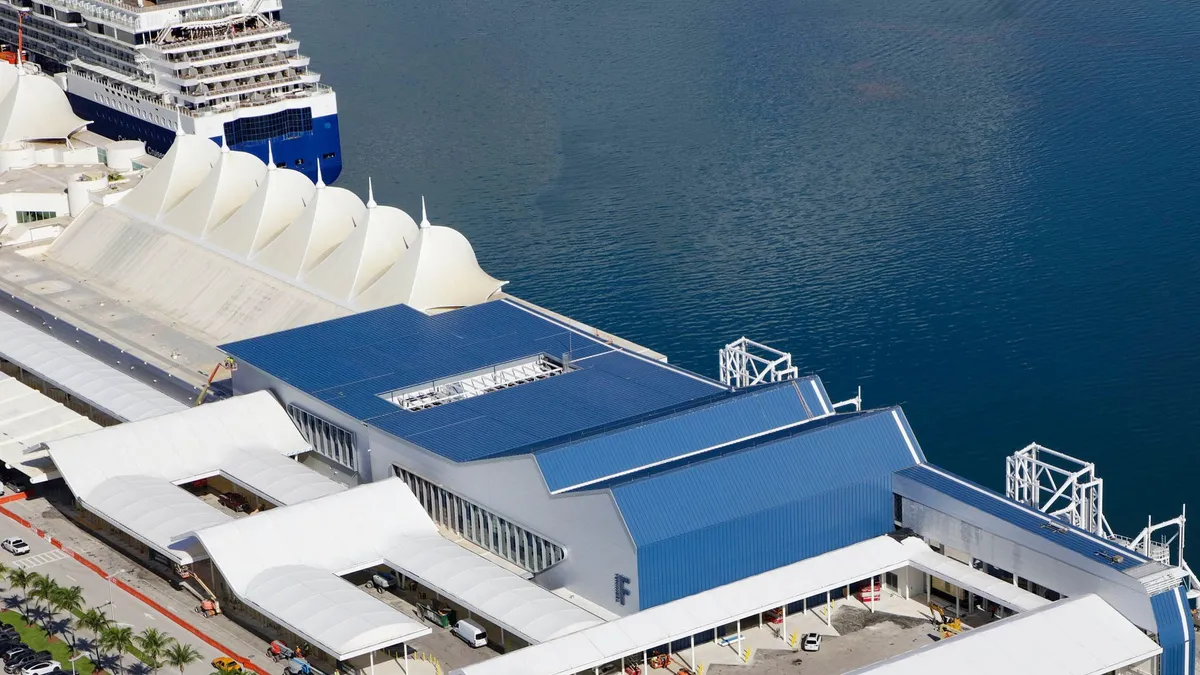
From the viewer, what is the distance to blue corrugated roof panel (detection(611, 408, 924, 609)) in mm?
71750

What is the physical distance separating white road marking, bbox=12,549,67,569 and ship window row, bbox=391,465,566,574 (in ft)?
49.6

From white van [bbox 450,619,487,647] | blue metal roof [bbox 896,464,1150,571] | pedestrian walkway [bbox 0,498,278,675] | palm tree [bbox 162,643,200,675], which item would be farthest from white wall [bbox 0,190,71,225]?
blue metal roof [bbox 896,464,1150,571]

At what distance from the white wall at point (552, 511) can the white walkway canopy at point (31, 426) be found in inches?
672

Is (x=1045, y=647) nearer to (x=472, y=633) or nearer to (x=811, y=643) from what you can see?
(x=811, y=643)

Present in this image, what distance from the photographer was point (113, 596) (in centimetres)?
7700

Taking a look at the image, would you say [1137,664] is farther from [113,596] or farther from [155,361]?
[155,361]

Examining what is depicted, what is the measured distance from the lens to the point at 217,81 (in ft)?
453

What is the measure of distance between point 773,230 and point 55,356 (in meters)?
52.0

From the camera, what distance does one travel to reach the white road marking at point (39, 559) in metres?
79.9

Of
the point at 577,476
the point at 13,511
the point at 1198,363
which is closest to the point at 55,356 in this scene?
the point at 13,511

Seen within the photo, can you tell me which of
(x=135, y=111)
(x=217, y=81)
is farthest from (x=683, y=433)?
(x=135, y=111)

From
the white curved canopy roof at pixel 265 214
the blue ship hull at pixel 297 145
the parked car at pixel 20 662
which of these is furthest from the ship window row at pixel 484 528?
the blue ship hull at pixel 297 145

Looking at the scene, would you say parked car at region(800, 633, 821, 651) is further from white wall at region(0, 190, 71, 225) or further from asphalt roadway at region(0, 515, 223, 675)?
white wall at region(0, 190, 71, 225)

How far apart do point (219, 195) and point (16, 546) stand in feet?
124
